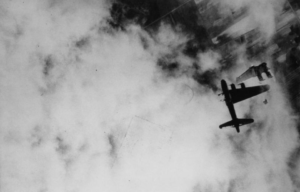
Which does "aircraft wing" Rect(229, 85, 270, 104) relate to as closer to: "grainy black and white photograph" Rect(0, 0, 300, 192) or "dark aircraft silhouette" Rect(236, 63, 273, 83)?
"grainy black and white photograph" Rect(0, 0, 300, 192)

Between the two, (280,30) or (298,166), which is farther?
(298,166)

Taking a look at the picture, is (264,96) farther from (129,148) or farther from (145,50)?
(129,148)

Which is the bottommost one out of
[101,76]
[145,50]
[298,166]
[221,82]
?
[298,166]

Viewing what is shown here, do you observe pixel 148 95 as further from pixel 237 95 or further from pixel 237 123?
pixel 237 123

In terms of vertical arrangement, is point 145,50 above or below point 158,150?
above

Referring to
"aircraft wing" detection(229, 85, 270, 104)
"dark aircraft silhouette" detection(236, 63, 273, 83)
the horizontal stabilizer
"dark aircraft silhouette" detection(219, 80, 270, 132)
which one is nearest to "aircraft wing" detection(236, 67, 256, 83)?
"dark aircraft silhouette" detection(236, 63, 273, 83)

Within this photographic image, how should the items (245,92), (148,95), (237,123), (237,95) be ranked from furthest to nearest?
(148,95) → (245,92) → (237,95) → (237,123)

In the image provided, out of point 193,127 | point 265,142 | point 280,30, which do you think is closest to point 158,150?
point 193,127

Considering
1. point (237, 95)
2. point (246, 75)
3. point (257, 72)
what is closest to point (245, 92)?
point (237, 95)
